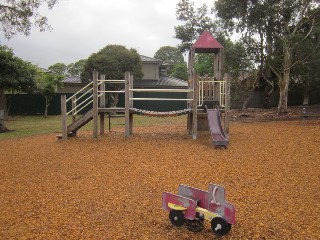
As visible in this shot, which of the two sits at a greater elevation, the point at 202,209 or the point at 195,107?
the point at 195,107

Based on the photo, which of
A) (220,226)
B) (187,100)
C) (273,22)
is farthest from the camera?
(273,22)

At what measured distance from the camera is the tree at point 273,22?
1948 cm

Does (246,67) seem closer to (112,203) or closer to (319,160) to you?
(319,160)

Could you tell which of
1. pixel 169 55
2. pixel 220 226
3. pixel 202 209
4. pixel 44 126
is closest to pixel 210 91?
pixel 202 209

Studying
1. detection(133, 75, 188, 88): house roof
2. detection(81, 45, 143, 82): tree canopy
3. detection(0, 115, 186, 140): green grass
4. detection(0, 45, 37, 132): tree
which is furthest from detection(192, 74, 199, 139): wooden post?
detection(133, 75, 188, 88): house roof

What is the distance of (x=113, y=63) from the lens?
1114 inches

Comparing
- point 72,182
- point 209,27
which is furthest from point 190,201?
point 209,27

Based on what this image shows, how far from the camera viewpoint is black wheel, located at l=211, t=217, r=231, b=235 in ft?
12.8

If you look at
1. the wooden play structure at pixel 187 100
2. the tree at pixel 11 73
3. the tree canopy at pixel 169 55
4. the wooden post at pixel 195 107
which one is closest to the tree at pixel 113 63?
the tree at pixel 11 73

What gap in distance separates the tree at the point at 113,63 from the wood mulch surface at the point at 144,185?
58.3 feet

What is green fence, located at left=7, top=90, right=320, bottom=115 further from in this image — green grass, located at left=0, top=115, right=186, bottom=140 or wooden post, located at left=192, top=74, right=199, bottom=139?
wooden post, located at left=192, top=74, right=199, bottom=139

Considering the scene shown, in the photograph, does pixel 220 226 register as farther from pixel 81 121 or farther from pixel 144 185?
pixel 81 121

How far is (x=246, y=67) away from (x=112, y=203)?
63.3 feet

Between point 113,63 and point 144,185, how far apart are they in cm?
2327
